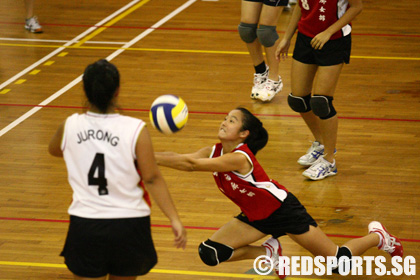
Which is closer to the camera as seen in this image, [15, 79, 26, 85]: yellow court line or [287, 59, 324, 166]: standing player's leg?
[287, 59, 324, 166]: standing player's leg

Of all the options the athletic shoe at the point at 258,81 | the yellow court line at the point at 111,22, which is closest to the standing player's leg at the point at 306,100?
the athletic shoe at the point at 258,81

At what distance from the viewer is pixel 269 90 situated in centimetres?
648

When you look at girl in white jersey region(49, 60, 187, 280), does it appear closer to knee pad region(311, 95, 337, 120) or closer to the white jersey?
the white jersey

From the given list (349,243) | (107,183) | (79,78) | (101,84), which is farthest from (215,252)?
(79,78)

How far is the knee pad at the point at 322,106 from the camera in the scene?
476 centimetres

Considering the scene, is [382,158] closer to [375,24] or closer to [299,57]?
[299,57]

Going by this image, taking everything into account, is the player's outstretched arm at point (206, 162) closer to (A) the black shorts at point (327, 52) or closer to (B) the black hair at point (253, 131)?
(B) the black hair at point (253, 131)

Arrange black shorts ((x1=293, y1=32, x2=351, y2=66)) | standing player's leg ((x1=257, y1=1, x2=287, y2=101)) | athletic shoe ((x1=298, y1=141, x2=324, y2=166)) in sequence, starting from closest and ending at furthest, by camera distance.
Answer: black shorts ((x1=293, y1=32, x2=351, y2=66)) < athletic shoe ((x1=298, y1=141, x2=324, y2=166)) < standing player's leg ((x1=257, y1=1, x2=287, y2=101))

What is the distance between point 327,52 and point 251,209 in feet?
5.30

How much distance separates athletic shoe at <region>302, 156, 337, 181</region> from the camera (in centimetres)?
494

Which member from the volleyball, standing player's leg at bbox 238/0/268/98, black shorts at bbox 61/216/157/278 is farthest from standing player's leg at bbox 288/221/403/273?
standing player's leg at bbox 238/0/268/98

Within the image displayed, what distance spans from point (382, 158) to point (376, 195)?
66 cm

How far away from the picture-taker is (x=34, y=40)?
8.47 meters

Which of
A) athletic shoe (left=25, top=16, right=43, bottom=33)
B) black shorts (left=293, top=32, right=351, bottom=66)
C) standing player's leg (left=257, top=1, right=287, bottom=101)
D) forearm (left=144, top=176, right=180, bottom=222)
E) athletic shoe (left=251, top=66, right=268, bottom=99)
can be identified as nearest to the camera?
forearm (left=144, top=176, right=180, bottom=222)
